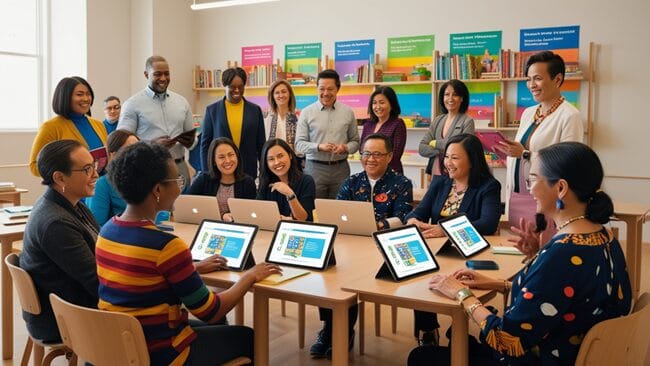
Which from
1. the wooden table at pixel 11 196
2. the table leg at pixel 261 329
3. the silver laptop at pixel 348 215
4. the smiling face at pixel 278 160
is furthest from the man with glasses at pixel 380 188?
the wooden table at pixel 11 196

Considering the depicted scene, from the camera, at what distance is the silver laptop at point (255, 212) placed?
336 centimetres

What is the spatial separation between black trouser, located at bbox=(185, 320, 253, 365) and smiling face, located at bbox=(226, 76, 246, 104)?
289 centimetres

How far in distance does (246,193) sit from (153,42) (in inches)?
202

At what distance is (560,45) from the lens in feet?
22.0

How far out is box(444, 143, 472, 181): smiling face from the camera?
3.39m

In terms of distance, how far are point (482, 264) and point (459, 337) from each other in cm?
57

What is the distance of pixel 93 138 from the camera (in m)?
4.20

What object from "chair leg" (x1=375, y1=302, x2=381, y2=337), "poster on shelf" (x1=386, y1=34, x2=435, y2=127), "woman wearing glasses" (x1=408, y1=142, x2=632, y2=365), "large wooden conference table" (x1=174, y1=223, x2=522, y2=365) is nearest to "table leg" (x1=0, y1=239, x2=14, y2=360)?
"large wooden conference table" (x1=174, y1=223, x2=522, y2=365)

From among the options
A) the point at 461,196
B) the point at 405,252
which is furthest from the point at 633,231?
the point at 405,252

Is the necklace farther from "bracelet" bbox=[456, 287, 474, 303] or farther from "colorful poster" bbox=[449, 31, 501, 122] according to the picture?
"colorful poster" bbox=[449, 31, 501, 122]

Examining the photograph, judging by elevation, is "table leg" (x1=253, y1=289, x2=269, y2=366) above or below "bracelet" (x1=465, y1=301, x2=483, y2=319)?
below

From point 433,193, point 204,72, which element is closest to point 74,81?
point 433,193

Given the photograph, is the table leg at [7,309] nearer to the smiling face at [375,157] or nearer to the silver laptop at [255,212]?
the silver laptop at [255,212]

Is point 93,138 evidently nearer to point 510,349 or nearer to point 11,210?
point 11,210
